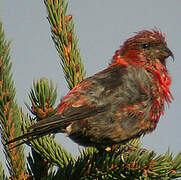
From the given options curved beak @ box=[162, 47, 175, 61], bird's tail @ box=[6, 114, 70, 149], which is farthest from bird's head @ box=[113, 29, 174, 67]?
bird's tail @ box=[6, 114, 70, 149]

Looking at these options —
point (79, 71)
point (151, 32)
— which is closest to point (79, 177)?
point (79, 71)

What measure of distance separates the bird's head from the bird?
0.89ft

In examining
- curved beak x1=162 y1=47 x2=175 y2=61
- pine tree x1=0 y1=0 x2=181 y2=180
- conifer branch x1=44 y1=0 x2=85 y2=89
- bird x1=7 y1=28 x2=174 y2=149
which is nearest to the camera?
pine tree x1=0 y1=0 x2=181 y2=180

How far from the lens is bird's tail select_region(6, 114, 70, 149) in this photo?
99.0 inches

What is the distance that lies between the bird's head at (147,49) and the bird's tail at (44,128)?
1.42 metres

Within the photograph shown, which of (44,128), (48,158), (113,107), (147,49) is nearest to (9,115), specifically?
(44,128)

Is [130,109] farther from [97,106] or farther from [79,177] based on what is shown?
[79,177]

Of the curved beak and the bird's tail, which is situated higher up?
the curved beak

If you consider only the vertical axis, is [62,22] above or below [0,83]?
above

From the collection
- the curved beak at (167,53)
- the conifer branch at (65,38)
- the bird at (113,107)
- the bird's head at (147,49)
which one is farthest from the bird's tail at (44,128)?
the curved beak at (167,53)

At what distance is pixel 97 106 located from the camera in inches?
134

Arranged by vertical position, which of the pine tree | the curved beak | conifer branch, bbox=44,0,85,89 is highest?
conifer branch, bbox=44,0,85,89

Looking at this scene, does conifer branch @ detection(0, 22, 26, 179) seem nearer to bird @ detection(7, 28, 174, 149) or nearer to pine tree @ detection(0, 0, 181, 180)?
pine tree @ detection(0, 0, 181, 180)

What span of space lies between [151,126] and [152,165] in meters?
1.17
